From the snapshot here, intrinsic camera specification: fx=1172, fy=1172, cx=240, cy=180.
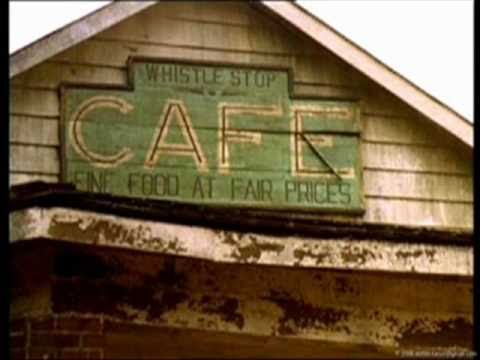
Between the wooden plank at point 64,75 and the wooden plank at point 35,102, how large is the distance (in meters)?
0.05

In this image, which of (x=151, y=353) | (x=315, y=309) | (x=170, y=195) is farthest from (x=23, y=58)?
(x=315, y=309)

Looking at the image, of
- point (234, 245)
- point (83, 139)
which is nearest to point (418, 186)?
point (83, 139)

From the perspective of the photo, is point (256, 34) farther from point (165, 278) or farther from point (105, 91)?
point (165, 278)

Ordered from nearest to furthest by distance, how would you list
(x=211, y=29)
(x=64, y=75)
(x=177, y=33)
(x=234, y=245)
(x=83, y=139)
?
(x=234, y=245)
(x=83, y=139)
(x=64, y=75)
(x=177, y=33)
(x=211, y=29)

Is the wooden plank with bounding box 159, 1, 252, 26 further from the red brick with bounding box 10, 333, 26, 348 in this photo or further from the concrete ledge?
the red brick with bounding box 10, 333, 26, 348

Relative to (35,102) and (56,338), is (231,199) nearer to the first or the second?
(35,102)

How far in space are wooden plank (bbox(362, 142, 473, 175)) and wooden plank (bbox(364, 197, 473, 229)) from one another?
0.24 metres

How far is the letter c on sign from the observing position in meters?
7.26

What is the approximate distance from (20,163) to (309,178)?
6.09ft

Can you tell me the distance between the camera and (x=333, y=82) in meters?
8.12

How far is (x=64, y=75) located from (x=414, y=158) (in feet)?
8.11

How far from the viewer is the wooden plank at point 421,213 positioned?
791 cm

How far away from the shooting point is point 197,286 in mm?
5129

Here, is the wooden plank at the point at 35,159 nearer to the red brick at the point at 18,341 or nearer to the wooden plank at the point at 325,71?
the wooden plank at the point at 325,71
